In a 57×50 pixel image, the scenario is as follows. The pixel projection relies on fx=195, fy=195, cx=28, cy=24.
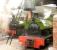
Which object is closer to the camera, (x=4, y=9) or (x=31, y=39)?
(x=31, y=39)

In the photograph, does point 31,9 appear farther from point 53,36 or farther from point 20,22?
point 53,36

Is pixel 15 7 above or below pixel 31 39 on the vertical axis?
above

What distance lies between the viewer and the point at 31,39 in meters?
1.49

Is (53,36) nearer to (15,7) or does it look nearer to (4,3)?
(15,7)

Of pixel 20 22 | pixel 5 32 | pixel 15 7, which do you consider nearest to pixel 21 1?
pixel 15 7

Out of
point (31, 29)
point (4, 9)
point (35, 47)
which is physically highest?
point (4, 9)

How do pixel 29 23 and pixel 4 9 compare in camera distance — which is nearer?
pixel 29 23

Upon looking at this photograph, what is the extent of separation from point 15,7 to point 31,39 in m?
0.30

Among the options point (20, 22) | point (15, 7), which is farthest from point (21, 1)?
point (20, 22)

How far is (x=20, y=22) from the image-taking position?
1.56m

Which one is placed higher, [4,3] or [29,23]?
[4,3]

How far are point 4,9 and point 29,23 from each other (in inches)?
10.4

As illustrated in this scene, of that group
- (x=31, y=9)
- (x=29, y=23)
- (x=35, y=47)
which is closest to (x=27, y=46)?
(x=35, y=47)

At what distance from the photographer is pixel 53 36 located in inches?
57.0
